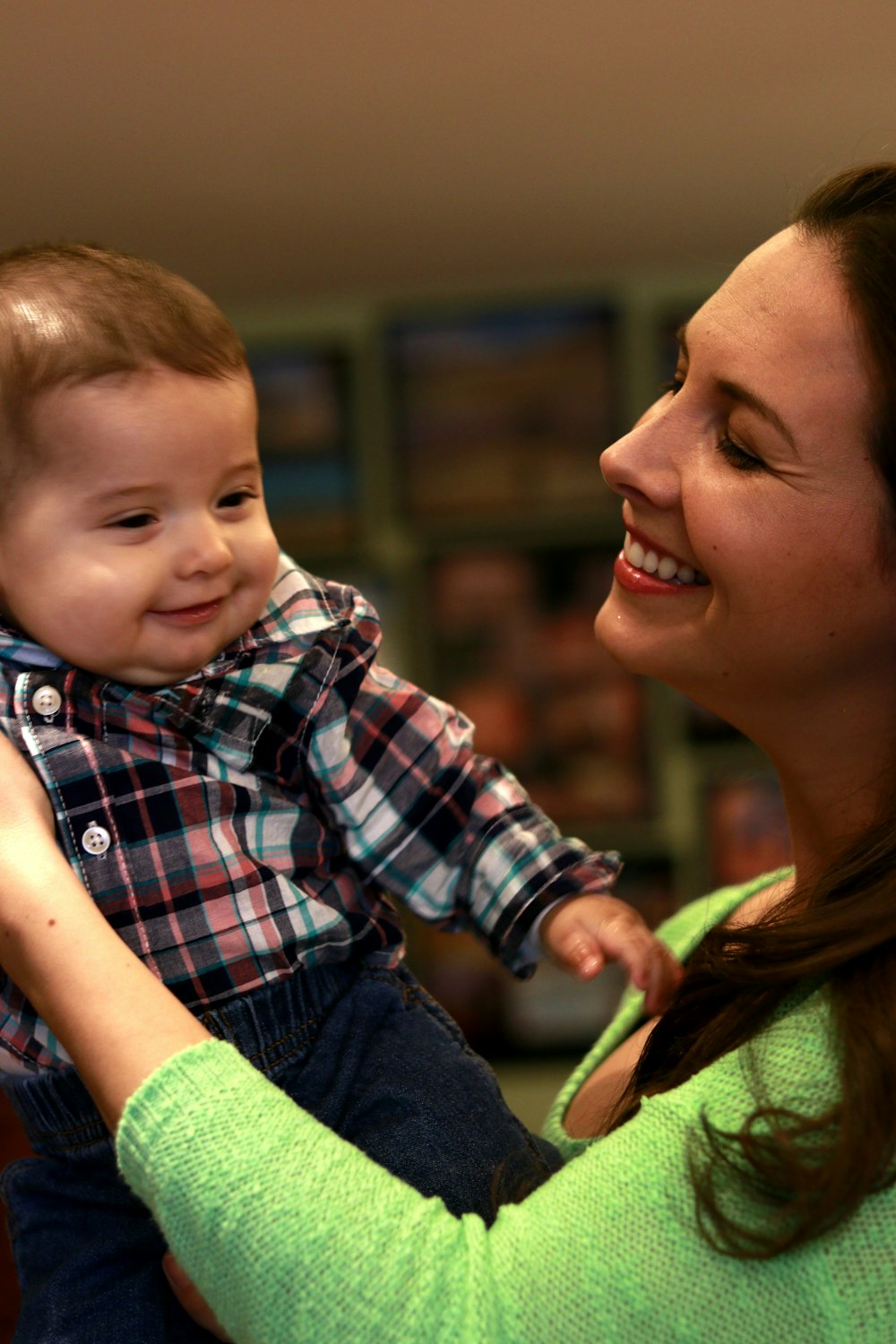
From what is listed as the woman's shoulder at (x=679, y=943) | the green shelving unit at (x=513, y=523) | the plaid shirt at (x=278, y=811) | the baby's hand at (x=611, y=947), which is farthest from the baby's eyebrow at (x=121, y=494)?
the green shelving unit at (x=513, y=523)

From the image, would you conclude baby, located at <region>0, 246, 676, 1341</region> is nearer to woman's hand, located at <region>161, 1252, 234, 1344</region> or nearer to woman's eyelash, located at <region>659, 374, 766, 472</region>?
woman's hand, located at <region>161, 1252, 234, 1344</region>

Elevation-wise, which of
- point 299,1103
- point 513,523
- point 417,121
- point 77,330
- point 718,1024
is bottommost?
point 513,523

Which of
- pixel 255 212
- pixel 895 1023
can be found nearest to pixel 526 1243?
pixel 895 1023

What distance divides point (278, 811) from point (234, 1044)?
0.20 meters

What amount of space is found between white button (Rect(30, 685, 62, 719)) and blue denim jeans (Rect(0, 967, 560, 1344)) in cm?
28

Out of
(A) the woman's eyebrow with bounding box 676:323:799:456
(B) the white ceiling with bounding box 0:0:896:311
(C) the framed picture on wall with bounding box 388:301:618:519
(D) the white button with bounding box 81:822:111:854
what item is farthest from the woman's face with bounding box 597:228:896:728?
(C) the framed picture on wall with bounding box 388:301:618:519

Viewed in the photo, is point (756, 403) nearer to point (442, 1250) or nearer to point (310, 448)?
point (442, 1250)

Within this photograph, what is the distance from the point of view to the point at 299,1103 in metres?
1.11

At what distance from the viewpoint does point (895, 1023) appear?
0.85 m

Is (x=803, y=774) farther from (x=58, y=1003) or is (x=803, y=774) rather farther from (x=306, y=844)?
(x=58, y=1003)

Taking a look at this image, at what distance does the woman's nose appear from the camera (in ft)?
3.63

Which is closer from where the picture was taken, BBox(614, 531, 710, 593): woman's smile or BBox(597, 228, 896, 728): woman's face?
BBox(597, 228, 896, 728): woman's face

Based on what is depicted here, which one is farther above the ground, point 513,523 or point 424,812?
point 424,812

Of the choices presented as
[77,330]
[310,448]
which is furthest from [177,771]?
[310,448]
